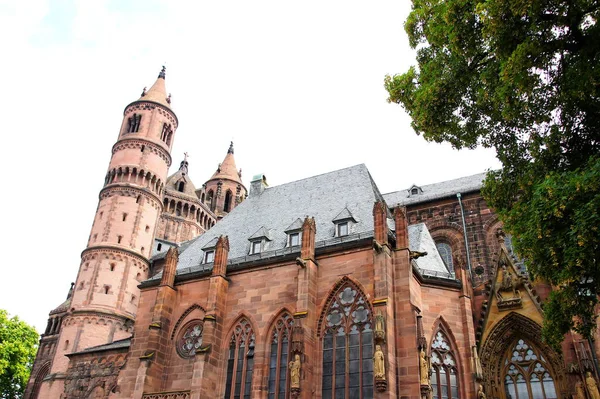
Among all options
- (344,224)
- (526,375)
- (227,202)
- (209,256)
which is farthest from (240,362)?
(227,202)

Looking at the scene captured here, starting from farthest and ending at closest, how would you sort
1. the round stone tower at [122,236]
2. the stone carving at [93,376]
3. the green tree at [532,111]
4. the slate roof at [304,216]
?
the round stone tower at [122,236] → the stone carving at [93,376] → the slate roof at [304,216] → the green tree at [532,111]

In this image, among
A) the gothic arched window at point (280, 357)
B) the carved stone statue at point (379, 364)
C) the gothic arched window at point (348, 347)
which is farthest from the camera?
the gothic arched window at point (280, 357)

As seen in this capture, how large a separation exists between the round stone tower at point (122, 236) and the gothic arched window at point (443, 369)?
21216 mm

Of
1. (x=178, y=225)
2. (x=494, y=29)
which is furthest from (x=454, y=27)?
(x=178, y=225)

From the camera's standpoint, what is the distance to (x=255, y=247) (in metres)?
22.6

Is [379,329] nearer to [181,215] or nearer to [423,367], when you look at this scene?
[423,367]

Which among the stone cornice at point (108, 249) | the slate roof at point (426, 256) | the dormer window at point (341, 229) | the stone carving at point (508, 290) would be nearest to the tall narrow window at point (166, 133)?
the stone cornice at point (108, 249)

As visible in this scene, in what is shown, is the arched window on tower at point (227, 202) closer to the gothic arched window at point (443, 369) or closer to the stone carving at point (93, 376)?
the stone carving at point (93, 376)

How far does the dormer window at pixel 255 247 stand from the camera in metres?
22.4

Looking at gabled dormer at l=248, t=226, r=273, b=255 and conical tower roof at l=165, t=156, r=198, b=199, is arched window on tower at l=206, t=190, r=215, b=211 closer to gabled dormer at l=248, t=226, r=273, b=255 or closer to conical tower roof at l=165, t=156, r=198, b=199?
conical tower roof at l=165, t=156, r=198, b=199

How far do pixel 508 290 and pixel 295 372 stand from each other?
28.5 feet

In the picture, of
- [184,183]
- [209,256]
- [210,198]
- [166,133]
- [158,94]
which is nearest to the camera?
[209,256]

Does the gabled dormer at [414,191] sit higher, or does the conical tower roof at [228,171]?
the conical tower roof at [228,171]

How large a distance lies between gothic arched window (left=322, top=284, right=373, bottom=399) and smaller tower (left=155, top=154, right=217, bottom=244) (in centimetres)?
3148
